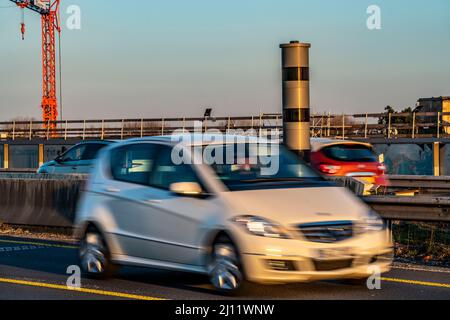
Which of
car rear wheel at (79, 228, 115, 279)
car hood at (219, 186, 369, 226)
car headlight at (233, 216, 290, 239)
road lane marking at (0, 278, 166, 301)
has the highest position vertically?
car hood at (219, 186, 369, 226)

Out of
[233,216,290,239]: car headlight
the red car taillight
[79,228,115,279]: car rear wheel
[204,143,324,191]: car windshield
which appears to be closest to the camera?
[233,216,290,239]: car headlight

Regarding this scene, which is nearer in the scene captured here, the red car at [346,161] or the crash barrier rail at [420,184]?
the red car at [346,161]

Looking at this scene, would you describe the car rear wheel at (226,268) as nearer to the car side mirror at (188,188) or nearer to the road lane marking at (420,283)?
the car side mirror at (188,188)

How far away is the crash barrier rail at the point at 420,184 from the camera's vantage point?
23.6m

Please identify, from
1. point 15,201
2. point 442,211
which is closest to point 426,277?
point 442,211

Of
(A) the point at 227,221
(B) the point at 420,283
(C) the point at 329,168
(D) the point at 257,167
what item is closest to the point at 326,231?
(A) the point at 227,221

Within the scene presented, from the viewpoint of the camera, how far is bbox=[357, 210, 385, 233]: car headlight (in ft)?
28.6

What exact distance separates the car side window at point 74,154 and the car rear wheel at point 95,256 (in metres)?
14.6

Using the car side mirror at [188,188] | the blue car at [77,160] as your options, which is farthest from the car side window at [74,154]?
the car side mirror at [188,188]

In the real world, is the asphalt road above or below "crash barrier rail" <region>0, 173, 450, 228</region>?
below

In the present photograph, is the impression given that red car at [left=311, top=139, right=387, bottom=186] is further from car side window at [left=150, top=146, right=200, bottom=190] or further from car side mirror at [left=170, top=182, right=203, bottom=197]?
car side mirror at [left=170, top=182, right=203, bottom=197]

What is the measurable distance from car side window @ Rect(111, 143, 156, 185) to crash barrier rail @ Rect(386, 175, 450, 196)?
1401cm

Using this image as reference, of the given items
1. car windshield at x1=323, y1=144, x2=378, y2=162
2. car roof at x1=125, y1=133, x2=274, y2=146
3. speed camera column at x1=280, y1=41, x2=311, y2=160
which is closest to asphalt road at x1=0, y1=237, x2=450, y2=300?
car roof at x1=125, y1=133, x2=274, y2=146
